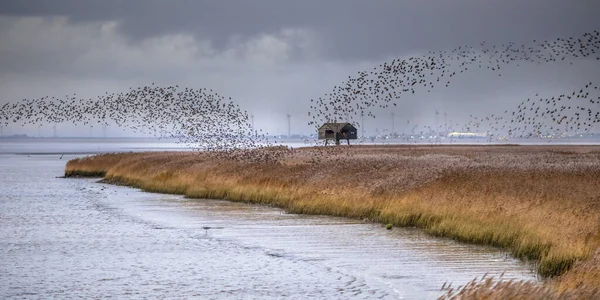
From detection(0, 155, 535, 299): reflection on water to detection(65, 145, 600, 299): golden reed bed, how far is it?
954 millimetres

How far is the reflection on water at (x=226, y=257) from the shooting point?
2247 centimetres

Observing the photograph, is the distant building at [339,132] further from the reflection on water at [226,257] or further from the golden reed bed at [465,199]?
the reflection on water at [226,257]

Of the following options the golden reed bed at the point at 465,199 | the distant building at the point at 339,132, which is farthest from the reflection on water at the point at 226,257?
the distant building at the point at 339,132

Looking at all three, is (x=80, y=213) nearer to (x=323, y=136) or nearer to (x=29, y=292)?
(x=29, y=292)

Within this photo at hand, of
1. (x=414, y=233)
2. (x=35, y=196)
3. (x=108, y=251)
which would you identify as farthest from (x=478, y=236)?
(x=35, y=196)

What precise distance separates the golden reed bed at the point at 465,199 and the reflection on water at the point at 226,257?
0.95 meters

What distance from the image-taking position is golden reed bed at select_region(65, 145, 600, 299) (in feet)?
71.7

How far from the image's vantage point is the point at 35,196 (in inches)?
2338

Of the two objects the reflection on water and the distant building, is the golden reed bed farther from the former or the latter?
the distant building

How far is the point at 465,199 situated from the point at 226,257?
32.8ft

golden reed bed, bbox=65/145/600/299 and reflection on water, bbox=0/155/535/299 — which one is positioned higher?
golden reed bed, bbox=65/145/600/299

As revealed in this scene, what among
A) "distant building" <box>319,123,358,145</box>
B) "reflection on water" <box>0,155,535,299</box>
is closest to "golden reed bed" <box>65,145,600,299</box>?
"reflection on water" <box>0,155,535,299</box>

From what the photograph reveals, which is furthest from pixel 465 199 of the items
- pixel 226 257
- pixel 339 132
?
pixel 339 132

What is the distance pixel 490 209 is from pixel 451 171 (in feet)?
36.0
